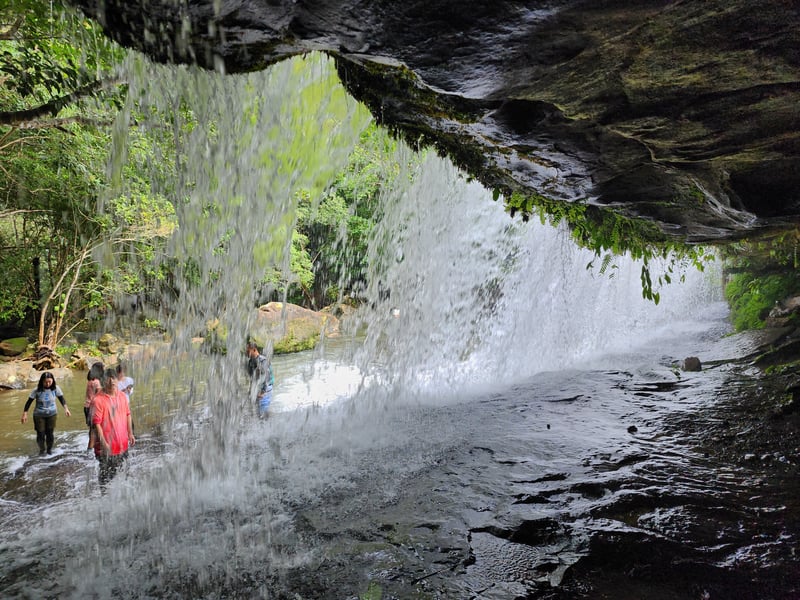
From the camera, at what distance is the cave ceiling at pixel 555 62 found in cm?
256

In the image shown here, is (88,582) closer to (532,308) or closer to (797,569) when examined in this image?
(797,569)

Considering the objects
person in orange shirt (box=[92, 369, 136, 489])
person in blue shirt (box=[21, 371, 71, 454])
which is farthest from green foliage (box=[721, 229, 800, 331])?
person in blue shirt (box=[21, 371, 71, 454])

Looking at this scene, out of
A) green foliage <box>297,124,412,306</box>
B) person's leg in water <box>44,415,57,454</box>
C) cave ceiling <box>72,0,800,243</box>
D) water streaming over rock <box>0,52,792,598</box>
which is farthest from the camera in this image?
green foliage <box>297,124,412,306</box>

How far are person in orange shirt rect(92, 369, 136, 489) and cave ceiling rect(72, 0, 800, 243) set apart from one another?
5.92 metres

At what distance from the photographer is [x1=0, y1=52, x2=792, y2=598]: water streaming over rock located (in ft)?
14.3

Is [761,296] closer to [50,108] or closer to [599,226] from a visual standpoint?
[599,226]

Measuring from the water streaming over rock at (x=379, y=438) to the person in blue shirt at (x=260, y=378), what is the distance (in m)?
0.41

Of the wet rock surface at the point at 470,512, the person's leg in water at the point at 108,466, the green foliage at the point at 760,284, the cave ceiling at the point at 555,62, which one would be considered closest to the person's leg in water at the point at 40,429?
the wet rock surface at the point at 470,512

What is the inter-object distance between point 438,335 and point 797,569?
10839mm

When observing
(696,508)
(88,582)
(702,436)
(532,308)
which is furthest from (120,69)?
(532,308)

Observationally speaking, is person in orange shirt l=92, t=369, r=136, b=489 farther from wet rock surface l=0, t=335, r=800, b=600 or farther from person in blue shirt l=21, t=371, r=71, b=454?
person in blue shirt l=21, t=371, r=71, b=454

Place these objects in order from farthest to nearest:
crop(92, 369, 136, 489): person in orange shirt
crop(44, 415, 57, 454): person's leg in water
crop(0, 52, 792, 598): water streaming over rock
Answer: crop(44, 415, 57, 454): person's leg in water
crop(92, 369, 136, 489): person in orange shirt
crop(0, 52, 792, 598): water streaming over rock

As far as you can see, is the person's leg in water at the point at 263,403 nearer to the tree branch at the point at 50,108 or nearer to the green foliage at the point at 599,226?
the tree branch at the point at 50,108

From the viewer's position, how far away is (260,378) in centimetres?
1115
